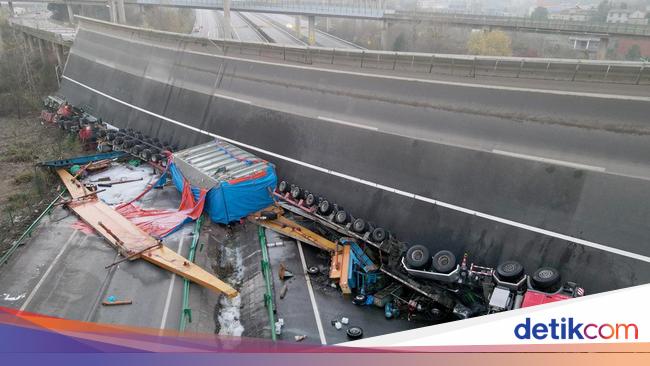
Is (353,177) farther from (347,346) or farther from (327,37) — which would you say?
(327,37)

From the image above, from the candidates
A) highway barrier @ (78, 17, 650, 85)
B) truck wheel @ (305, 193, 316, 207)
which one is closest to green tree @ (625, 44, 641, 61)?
highway barrier @ (78, 17, 650, 85)

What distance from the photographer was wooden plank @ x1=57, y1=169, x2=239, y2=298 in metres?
14.6

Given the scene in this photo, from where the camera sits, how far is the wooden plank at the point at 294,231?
52.9 ft

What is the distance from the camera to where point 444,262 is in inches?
529

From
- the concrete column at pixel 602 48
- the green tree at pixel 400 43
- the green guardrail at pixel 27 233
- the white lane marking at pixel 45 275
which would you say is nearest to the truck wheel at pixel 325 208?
the white lane marking at pixel 45 275

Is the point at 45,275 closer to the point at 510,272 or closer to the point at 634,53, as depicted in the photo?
the point at 510,272

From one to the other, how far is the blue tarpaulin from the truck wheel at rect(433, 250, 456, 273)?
764cm

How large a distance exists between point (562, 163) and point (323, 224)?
803cm

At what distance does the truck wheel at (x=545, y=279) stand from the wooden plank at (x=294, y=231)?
6303 mm

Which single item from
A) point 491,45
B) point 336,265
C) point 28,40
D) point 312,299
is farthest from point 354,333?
point 28,40

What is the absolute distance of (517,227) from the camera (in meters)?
14.3

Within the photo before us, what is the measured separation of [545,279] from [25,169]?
26.6 metres

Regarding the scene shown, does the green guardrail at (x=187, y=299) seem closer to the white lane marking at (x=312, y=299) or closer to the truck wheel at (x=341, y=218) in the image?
the white lane marking at (x=312, y=299)

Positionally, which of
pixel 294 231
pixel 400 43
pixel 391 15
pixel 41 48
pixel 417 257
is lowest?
pixel 41 48
